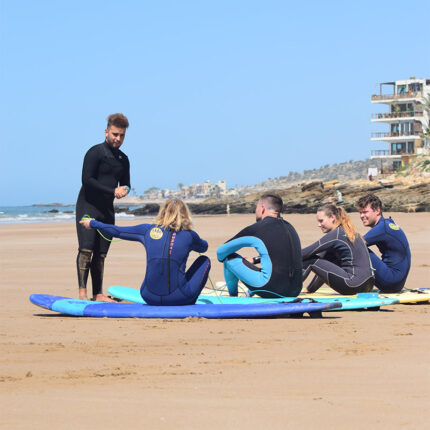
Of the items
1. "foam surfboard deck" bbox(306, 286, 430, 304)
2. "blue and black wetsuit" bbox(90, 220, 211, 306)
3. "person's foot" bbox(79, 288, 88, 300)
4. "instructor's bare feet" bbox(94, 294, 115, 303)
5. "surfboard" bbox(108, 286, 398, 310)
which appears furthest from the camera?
"person's foot" bbox(79, 288, 88, 300)

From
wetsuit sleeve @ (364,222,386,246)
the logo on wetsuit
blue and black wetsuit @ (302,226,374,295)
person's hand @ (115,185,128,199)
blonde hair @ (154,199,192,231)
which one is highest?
person's hand @ (115,185,128,199)

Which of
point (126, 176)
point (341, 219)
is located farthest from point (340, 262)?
point (126, 176)

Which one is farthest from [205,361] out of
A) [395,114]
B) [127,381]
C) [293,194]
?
[395,114]

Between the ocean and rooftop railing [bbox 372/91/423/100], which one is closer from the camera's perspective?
the ocean

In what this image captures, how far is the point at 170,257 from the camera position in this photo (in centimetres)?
641

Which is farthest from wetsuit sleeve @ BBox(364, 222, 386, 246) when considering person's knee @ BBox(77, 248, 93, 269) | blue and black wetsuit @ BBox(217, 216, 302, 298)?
person's knee @ BBox(77, 248, 93, 269)

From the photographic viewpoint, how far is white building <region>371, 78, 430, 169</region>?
74.3 m

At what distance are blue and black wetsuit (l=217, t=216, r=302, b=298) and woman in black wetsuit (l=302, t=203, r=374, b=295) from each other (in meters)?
0.57

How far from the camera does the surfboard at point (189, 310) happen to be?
6223 millimetres

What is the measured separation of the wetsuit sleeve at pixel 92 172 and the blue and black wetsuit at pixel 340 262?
→ 2322 mm

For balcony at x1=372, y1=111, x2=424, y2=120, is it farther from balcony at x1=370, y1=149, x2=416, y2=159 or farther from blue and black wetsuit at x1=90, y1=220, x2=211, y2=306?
blue and black wetsuit at x1=90, y1=220, x2=211, y2=306

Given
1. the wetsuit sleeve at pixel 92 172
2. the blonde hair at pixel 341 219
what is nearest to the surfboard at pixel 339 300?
the blonde hair at pixel 341 219

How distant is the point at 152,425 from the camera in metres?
3.27

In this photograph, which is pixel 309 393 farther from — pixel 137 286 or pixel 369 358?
pixel 137 286
